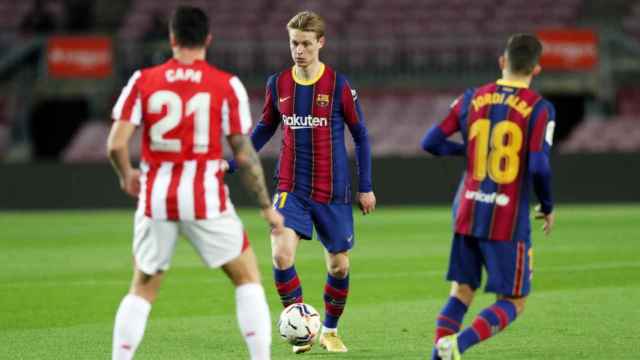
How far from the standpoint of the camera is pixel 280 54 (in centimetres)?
2884

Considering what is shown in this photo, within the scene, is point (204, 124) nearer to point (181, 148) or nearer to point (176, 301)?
point (181, 148)

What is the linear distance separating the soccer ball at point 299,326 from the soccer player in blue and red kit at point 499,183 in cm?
151

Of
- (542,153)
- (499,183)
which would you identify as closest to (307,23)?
(499,183)

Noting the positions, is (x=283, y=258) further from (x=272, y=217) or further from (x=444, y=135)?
(x=444, y=135)

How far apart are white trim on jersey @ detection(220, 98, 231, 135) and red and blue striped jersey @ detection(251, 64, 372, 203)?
2067 millimetres

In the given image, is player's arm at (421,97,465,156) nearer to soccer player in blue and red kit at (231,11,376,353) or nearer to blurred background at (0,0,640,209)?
soccer player in blue and red kit at (231,11,376,353)

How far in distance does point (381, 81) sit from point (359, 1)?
3387 mm

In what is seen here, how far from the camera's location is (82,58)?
28125 millimetres

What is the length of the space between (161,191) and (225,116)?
463 mm

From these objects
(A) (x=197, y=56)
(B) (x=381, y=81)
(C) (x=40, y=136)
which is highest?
(A) (x=197, y=56)

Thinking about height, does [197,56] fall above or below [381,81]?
above

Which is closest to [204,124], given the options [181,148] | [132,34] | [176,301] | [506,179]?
[181,148]

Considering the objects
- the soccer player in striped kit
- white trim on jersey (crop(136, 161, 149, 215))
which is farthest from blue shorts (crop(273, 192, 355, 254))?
white trim on jersey (crop(136, 161, 149, 215))

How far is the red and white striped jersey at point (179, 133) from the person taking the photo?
6418 millimetres
